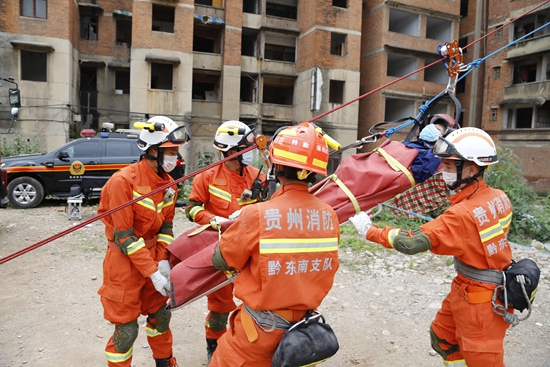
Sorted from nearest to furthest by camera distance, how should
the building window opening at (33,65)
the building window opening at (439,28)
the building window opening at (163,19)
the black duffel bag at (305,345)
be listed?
the black duffel bag at (305,345)
the building window opening at (33,65)
the building window opening at (163,19)
the building window opening at (439,28)

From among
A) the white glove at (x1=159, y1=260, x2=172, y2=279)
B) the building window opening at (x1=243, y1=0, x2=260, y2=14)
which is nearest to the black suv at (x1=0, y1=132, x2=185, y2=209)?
the white glove at (x1=159, y1=260, x2=172, y2=279)

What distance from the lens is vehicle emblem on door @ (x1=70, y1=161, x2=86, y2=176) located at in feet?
33.9

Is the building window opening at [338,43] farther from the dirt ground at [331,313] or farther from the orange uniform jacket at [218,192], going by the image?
the orange uniform jacket at [218,192]

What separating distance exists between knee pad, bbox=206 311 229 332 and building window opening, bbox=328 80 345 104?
22.1 metres

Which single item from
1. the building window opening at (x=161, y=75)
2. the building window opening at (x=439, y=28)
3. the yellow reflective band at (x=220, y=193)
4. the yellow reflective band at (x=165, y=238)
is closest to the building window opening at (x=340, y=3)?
the building window opening at (x=439, y=28)

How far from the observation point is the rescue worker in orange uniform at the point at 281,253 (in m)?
1.99

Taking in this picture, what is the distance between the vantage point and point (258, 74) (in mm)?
23688

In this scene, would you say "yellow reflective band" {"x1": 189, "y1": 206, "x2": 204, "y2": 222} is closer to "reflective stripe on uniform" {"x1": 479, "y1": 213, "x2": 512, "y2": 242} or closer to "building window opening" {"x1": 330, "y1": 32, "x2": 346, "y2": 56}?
"reflective stripe on uniform" {"x1": 479, "y1": 213, "x2": 512, "y2": 242}

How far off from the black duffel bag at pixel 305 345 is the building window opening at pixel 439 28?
28706 mm

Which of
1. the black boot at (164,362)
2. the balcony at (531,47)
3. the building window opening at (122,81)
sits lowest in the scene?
the black boot at (164,362)

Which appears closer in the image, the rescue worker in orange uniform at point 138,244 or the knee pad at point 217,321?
the rescue worker in orange uniform at point 138,244

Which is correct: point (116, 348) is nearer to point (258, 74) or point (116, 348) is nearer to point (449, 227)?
point (449, 227)

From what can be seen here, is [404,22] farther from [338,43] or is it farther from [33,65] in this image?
[33,65]

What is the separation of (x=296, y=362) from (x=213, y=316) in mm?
1839
